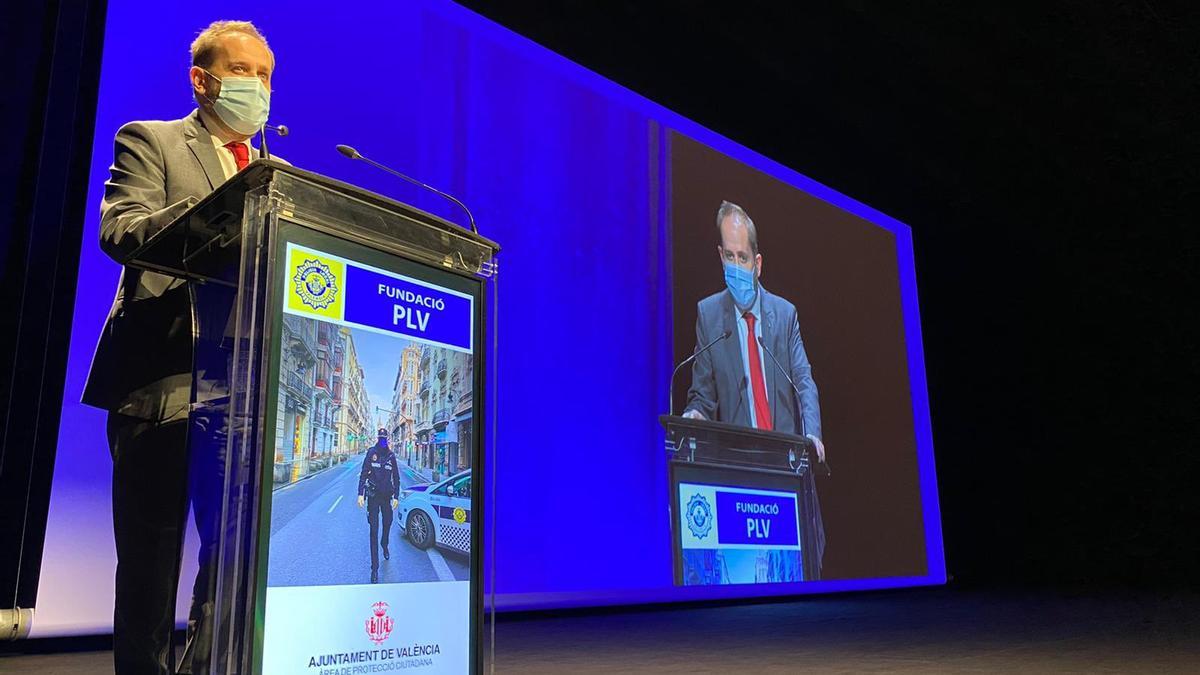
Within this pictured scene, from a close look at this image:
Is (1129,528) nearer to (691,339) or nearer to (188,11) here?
(691,339)

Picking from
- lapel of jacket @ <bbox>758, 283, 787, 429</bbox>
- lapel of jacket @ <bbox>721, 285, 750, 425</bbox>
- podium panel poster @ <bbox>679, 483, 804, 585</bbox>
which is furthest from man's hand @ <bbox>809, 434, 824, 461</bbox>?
lapel of jacket @ <bbox>721, 285, 750, 425</bbox>

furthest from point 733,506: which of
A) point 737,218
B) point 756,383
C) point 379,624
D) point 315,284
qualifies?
point 315,284

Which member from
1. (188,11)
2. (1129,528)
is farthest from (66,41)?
(1129,528)

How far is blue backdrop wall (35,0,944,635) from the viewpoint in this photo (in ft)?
9.32

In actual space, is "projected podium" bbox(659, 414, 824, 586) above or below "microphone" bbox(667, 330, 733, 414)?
below

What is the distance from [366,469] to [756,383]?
3637 millimetres

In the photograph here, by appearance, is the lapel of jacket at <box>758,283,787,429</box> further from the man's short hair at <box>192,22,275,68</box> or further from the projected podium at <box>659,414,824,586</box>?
the man's short hair at <box>192,22,275,68</box>

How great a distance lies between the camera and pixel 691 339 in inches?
175

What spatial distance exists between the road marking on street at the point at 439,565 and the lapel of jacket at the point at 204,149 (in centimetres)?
77

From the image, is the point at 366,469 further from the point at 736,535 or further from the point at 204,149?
the point at 736,535

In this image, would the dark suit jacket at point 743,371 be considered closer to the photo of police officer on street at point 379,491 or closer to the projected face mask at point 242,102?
the projected face mask at point 242,102

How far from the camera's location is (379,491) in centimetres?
120

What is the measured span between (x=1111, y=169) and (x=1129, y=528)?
3148 mm

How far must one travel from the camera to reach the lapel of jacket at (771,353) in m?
4.71
